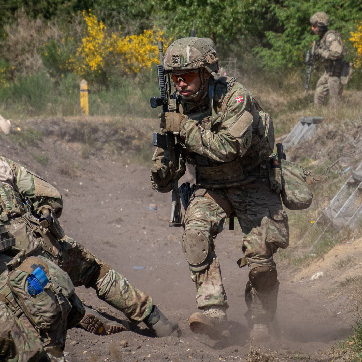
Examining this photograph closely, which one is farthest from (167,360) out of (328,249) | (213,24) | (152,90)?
(213,24)

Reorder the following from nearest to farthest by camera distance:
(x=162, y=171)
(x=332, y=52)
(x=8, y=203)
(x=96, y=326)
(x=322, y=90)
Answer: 1. (x=8, y=203)
2. (x=162, y=171)
3. (x=96, y=326)
4. (x=332, y=52)
5. (x=322, y=90)

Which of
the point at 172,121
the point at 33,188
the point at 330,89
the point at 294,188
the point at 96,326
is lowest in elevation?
the point at 330,89

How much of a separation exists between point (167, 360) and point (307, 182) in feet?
6.39

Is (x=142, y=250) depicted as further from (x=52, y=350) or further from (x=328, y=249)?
(x=52, y=350)

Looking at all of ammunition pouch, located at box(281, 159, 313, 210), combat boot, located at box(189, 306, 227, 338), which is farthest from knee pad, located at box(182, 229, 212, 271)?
ammunition pouch, located at box(281, 159, 313, 210)

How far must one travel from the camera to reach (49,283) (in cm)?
436

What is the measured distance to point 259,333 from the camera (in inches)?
224

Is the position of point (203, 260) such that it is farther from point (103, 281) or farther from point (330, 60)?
point (330, 60)

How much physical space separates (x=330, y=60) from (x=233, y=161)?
9.30 metres

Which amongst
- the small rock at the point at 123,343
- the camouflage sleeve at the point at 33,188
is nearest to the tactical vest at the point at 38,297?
the camouflage sleeve at the point at 33,188

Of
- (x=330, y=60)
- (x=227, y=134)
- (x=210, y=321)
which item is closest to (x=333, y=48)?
(x=330, y=60)

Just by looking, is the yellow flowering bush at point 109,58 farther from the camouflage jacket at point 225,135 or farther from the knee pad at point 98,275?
the camouflage jacket at point 225,135

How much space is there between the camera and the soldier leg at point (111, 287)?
19.0 feet

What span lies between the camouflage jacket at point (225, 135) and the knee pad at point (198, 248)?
517 millimetres
